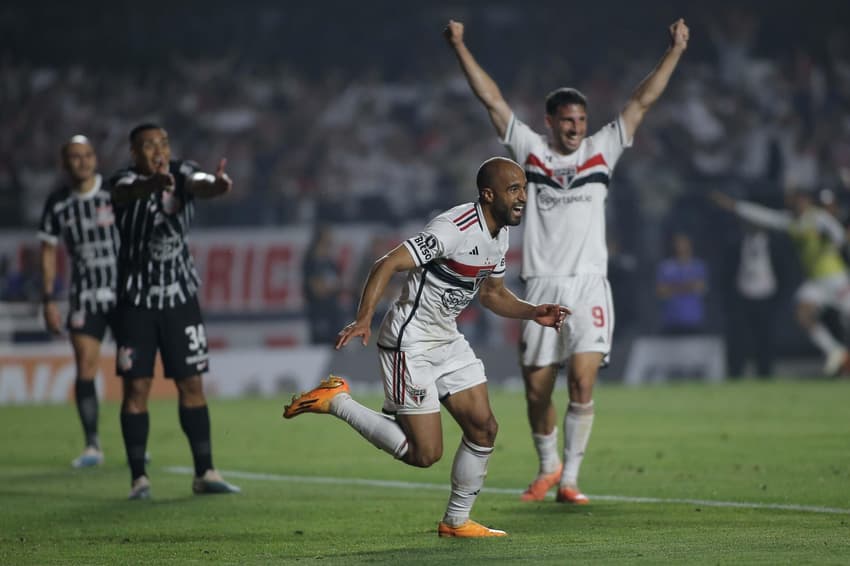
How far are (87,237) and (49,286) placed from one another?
2.05 ft

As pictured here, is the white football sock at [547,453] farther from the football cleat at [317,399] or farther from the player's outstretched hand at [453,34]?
the player's outstretched hand at [453,34]

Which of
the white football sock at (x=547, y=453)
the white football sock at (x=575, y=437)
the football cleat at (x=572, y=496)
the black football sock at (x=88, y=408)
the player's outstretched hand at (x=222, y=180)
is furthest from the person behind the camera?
the black football sock at (x=88, y=408)

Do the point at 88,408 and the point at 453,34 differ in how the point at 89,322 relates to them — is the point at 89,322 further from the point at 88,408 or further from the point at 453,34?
the point at 453,34

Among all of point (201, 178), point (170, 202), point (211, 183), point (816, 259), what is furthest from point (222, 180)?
point (816, 259)

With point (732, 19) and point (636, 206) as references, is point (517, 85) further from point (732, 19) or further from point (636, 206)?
point (636, 206)

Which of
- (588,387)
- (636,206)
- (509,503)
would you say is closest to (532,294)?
(588,387)

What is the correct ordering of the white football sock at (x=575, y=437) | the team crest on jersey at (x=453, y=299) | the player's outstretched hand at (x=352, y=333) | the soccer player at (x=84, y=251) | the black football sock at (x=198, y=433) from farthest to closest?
1. the soccer player at (x=84, y=251)
2. the black football sock at (x=198, y=433)
3. the white football sock at (x=575, y=437)
4. the team crest on jersey at (x=453, y=299)
5. the player's outstretched hand at (x=352, y=333)

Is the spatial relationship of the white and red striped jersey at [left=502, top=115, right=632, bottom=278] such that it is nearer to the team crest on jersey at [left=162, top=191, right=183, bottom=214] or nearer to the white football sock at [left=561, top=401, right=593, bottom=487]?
the white football sock at [left=561, top=401, right=593, bottom=487]

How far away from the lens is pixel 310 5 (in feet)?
102

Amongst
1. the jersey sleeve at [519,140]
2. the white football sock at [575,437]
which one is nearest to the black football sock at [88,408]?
the jersey sleeve at [519,140]

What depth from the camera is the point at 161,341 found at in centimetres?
1033

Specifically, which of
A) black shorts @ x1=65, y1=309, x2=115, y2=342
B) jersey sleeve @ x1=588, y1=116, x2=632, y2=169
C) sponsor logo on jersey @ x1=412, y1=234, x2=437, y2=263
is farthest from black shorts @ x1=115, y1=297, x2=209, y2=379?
sponsor logo on jersey @ x1=412, y1=234, x2=437, y2=263

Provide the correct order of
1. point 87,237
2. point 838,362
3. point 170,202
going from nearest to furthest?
point 170,202
point 87,237
point 838,362

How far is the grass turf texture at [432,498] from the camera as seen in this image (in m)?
7.37
